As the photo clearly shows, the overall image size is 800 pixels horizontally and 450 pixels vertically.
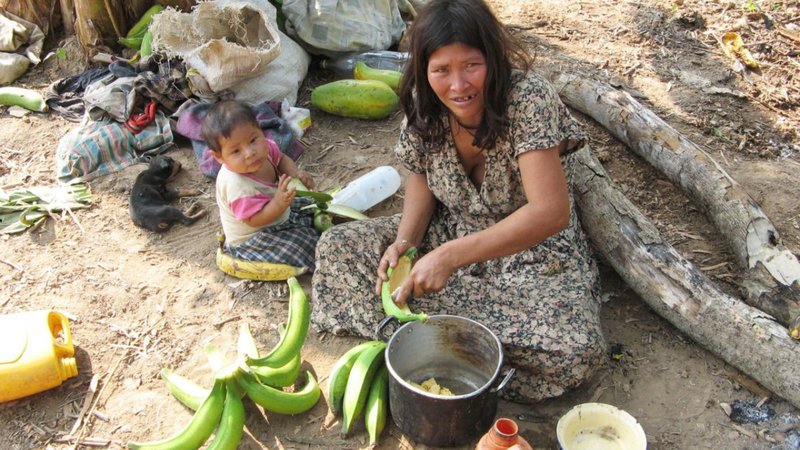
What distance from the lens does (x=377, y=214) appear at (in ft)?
11.2

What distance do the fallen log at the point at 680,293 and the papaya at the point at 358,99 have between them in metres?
1.63

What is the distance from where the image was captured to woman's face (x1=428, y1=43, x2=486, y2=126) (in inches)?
76.4

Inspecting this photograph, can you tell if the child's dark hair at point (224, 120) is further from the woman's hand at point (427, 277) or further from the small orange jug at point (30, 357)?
the woman's hand at point (427, 277)

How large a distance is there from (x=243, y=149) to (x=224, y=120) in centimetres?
15

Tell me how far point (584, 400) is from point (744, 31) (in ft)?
12.1

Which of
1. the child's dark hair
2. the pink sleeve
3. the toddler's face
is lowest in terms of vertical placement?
the pink sleeve

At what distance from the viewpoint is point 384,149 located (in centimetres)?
392

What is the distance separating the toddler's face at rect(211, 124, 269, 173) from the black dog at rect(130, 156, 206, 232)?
0.74m

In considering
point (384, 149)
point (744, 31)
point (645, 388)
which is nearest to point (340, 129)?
point (384, 149)

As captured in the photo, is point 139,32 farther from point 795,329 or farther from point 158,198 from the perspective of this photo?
point 795,329

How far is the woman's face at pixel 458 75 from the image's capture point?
1.94 metres

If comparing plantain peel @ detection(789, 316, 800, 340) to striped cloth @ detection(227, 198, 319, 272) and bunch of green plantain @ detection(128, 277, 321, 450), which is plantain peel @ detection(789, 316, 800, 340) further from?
striped cloth @ detection(227, 198, 319, 272)

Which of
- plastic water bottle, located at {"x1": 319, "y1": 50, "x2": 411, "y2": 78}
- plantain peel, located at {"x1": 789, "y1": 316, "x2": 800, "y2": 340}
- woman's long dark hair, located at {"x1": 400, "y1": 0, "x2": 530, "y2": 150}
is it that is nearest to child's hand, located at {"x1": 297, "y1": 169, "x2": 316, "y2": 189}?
woman's long dark hair, located at {"x1": 400, "y1": 0, "x2": 530, "y2": 150}

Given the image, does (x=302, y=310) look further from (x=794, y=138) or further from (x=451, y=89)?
(x=794, y=138)
